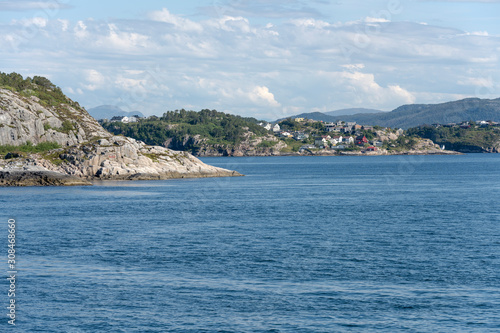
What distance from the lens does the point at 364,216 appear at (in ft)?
232

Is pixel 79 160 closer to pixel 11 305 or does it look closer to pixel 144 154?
pixel 144 154

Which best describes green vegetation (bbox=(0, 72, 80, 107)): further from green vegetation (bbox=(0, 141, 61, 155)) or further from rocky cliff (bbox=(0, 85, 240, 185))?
green vegetation (bbox=(0, 141, 61, 155))

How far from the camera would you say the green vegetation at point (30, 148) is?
134 m

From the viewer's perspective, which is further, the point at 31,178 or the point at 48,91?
the point at 48,91

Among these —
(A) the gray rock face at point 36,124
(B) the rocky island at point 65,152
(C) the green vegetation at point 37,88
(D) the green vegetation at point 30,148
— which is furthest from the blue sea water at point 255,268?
(C) the green vegetation at point 37,88

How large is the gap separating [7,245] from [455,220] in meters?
46.7

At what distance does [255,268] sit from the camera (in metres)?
40.9

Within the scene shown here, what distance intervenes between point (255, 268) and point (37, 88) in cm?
15534

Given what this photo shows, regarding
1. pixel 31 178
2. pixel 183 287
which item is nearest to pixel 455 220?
pixel 183 287

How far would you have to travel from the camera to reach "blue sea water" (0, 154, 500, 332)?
30.5m

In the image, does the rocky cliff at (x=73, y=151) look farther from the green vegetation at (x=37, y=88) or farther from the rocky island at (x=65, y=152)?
the green vegetation at (x=37, y=88)

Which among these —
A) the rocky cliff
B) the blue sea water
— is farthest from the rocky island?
the blue sea water

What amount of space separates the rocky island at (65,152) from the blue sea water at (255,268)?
37498 mm

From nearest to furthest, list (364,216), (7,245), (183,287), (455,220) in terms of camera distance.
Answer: (183,287) → (7,245) → (455,220) → (364,216)
